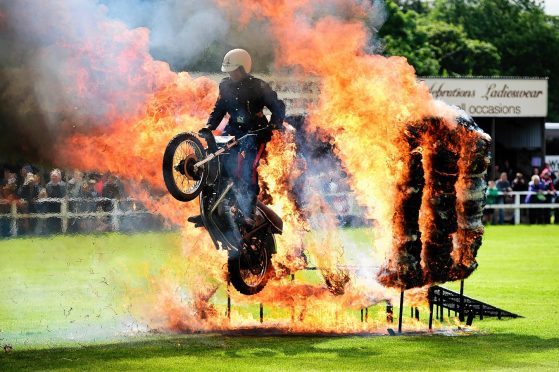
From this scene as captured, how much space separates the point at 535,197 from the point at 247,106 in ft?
109

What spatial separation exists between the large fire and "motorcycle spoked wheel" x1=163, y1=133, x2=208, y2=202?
142 cm

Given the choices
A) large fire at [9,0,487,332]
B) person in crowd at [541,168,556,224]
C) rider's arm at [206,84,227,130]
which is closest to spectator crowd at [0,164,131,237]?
large fire at [9,0,487,332]

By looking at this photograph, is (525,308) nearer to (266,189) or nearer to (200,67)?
(266,189)

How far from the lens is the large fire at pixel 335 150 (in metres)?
17.5

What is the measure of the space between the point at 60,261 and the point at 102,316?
10170mm

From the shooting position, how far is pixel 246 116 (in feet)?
55.9

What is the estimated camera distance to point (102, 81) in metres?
17.5

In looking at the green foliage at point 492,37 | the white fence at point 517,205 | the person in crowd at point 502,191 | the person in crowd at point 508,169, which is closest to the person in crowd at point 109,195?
the white fence at point 517,205

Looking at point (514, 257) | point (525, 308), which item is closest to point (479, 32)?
point (514, 257)

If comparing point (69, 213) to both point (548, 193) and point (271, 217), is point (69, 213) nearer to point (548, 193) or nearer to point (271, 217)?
point (271, 217)

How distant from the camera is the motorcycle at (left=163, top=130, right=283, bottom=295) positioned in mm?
16391

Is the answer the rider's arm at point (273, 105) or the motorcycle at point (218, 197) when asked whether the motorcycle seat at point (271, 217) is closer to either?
the motorcycle at point (218, 197)

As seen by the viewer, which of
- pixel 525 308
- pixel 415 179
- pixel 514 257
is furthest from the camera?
pixel 514 257

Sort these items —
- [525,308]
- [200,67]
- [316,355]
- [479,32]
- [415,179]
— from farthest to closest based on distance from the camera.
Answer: [479,32], [525,308], [200,67], [415,179], [316,355]
